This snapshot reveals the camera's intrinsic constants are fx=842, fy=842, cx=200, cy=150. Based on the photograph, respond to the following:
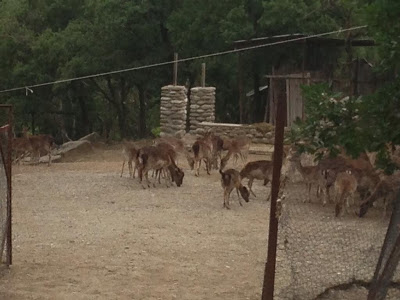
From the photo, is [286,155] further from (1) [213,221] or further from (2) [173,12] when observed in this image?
(2) [173,12]

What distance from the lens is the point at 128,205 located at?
16.8 meters

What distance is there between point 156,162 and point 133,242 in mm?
6251

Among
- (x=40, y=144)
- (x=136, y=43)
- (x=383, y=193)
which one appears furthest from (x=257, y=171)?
(x=136, y=43)

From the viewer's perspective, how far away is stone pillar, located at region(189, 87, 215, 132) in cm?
2939

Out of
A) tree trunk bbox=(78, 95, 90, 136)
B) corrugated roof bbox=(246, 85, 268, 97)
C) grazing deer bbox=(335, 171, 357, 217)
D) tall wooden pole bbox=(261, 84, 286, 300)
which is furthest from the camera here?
tree trunk bbox=(78, 95, 90, 136)

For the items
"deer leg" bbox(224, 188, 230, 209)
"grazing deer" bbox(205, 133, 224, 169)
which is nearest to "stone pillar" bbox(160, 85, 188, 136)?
"grazing deer" bbox(205, 133, 224, 169)

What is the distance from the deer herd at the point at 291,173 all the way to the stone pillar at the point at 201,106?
20.9 feet

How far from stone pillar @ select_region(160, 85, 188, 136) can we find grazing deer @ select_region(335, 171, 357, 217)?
1451 cm

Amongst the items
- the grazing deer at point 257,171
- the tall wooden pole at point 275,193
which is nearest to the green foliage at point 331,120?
the tall wooden pole at point 275,193

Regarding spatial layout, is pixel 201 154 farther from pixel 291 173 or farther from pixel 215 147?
pixel 291 173

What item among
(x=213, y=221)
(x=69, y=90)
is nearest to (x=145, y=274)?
(x=213, y=221)

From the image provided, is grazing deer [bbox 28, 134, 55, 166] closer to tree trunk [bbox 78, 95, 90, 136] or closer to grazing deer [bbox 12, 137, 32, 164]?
grazing deer [bbox 12, 137, 32, 164]

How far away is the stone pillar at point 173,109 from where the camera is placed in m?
29.1

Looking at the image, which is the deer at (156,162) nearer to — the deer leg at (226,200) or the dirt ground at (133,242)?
the dirt ground at (133,242)
